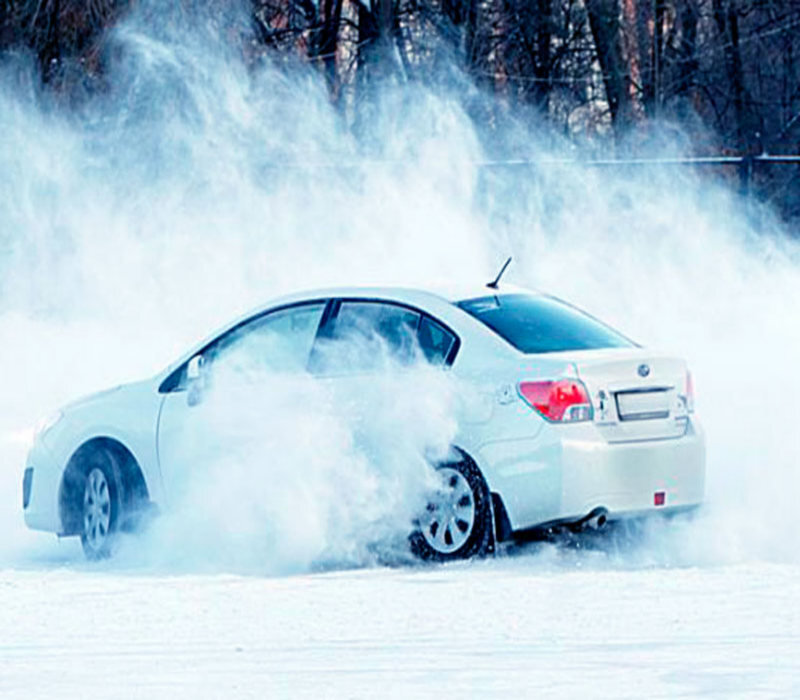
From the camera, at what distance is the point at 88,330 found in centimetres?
2220

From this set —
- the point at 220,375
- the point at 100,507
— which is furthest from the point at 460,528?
the point at 100,507

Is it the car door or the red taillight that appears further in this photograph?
the car door

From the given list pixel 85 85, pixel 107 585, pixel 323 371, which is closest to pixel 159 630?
pixel 107 585

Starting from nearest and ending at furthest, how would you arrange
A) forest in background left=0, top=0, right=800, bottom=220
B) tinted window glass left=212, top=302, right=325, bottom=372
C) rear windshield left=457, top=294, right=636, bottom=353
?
rear windshield left=457, top=294, right=636, bottom=353 → tinted window glass left=212, top=302, right=325, bottom=372 → forest in background left=0, top=0, right=800, bottom=220

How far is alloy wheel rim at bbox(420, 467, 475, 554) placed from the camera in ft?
32.4

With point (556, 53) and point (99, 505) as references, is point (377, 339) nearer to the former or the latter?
point (99, 505)

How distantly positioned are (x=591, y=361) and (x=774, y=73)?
31126mm

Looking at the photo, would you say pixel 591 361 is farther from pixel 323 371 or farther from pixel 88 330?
pixel 88 330

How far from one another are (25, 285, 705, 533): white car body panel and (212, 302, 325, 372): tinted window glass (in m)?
0.22

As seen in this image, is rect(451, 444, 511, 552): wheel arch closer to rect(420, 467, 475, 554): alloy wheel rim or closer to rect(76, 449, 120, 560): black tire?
rect(420, 467, 475, 554): alloy wheel rim

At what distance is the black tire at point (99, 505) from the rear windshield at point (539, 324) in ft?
7.08

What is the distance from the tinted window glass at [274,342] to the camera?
1065 centimetres

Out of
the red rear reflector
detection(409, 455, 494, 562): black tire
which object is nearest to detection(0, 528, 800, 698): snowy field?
detection(409, 455, 494, 562): black tire

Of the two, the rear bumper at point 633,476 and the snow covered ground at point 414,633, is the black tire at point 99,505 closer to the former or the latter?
the snow covered ground at point 414,633
